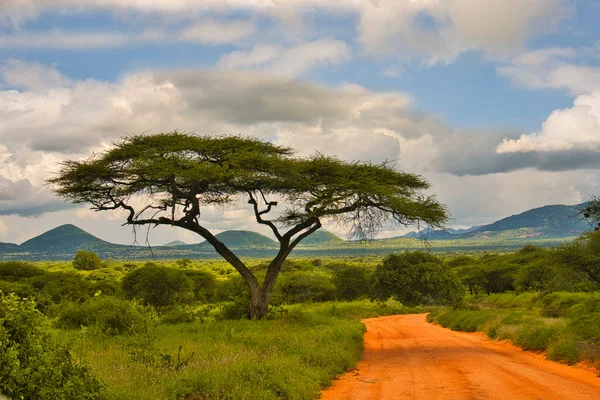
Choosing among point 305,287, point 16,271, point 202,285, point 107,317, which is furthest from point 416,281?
point 107,317

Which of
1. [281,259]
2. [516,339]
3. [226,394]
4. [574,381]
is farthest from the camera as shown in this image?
[281,259]

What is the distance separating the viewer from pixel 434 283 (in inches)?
2363

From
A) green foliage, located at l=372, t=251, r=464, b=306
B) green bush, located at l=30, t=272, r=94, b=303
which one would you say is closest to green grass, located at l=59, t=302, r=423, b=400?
green bush, located at l=30, t=272, r=94, b=303

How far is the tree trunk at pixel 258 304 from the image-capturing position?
998 inches

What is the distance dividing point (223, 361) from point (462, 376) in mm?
5890

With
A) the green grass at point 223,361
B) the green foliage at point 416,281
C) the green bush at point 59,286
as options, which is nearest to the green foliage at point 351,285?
the green foliage at point 416,281

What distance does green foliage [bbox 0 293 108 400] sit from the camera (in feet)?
21.1

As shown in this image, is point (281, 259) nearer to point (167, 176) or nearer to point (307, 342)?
point (167, 176)

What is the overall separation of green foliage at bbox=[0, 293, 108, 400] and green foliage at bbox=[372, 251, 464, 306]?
54935 millimetres

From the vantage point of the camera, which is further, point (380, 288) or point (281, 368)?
point (380, 288)

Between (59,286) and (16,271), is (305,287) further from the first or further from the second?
(16,271)

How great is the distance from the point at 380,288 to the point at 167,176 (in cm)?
4501

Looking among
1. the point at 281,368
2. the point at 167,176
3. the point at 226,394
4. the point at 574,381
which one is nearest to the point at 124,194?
the point at 167,176

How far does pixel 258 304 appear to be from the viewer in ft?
83.6
